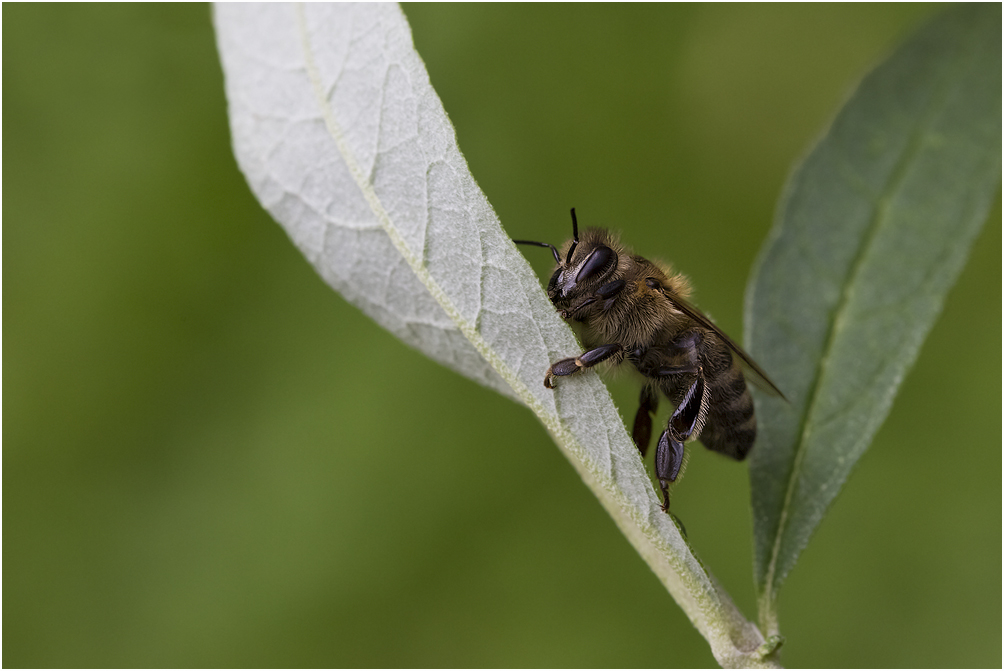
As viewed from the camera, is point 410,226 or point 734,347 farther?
point 734,347

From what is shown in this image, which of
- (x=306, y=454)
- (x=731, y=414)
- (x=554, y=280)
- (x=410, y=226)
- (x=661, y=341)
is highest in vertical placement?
(x=410, y=226)

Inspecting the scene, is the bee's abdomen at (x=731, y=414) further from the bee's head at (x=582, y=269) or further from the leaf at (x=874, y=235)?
the bee's head at (x=582, y=269)

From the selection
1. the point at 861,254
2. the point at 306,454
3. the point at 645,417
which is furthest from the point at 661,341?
the point at 306,454

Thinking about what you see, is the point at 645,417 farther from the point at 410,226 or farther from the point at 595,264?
the point at 410,226

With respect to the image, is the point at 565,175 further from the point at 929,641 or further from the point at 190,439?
the point at 929,641

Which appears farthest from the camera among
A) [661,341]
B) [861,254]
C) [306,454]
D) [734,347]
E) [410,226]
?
[306,454]

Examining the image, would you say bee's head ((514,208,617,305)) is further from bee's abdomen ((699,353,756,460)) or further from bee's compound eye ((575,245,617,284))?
bee's abdomen ((699,353,756,460))

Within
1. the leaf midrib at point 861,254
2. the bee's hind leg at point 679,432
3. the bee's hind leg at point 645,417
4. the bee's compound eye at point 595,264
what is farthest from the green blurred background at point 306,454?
the leaf midrib at point 861,254

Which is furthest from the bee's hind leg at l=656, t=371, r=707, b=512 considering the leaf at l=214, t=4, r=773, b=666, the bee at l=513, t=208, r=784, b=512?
the leaf at l=214, t=4, r=773, b=666
